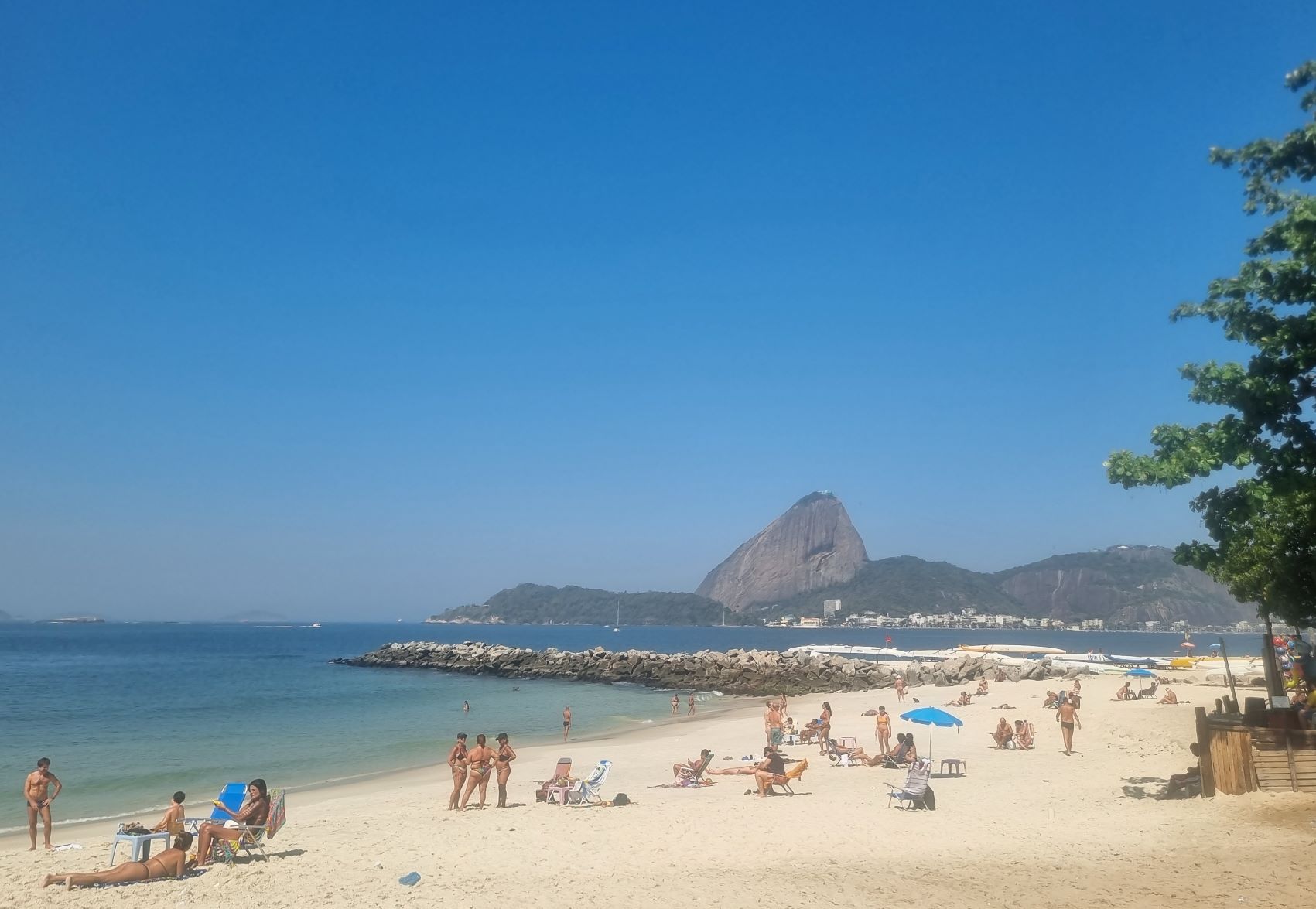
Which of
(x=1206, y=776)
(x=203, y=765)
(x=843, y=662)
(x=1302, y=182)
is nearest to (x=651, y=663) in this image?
(x=843, y=662)

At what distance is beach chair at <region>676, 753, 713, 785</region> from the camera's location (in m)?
15.2

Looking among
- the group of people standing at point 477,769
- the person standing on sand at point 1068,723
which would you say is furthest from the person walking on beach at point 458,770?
the person standing on sand at point 1068,723

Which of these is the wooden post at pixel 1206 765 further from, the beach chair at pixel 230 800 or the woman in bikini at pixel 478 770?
the beach chair at pixel 230 800

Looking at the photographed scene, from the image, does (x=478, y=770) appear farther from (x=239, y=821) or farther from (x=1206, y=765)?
(x=1206, y=765)

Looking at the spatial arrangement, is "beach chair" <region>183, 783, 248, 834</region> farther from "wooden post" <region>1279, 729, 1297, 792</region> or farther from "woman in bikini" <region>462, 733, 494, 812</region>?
"wooden post" <region>1279, 729, 1297, 792</region>

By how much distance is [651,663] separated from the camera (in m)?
54.2

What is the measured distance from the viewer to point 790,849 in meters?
9.75

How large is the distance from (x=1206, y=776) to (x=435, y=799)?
11.4 m

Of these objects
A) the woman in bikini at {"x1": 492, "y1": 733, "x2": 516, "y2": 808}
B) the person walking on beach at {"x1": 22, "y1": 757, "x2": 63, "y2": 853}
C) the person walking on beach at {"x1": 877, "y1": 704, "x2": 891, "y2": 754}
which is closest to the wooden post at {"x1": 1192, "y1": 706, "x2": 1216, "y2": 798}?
the person walking on beach at {"x1": 877, "y1": 704, "x2": 891, "y2": 754}

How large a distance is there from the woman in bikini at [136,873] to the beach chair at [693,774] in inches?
322

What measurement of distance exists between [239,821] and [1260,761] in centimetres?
1237

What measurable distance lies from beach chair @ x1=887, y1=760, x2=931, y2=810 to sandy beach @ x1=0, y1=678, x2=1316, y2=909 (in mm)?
285

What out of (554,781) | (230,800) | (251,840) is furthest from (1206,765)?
(230,800)

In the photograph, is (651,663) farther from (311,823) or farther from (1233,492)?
(1233,492)
